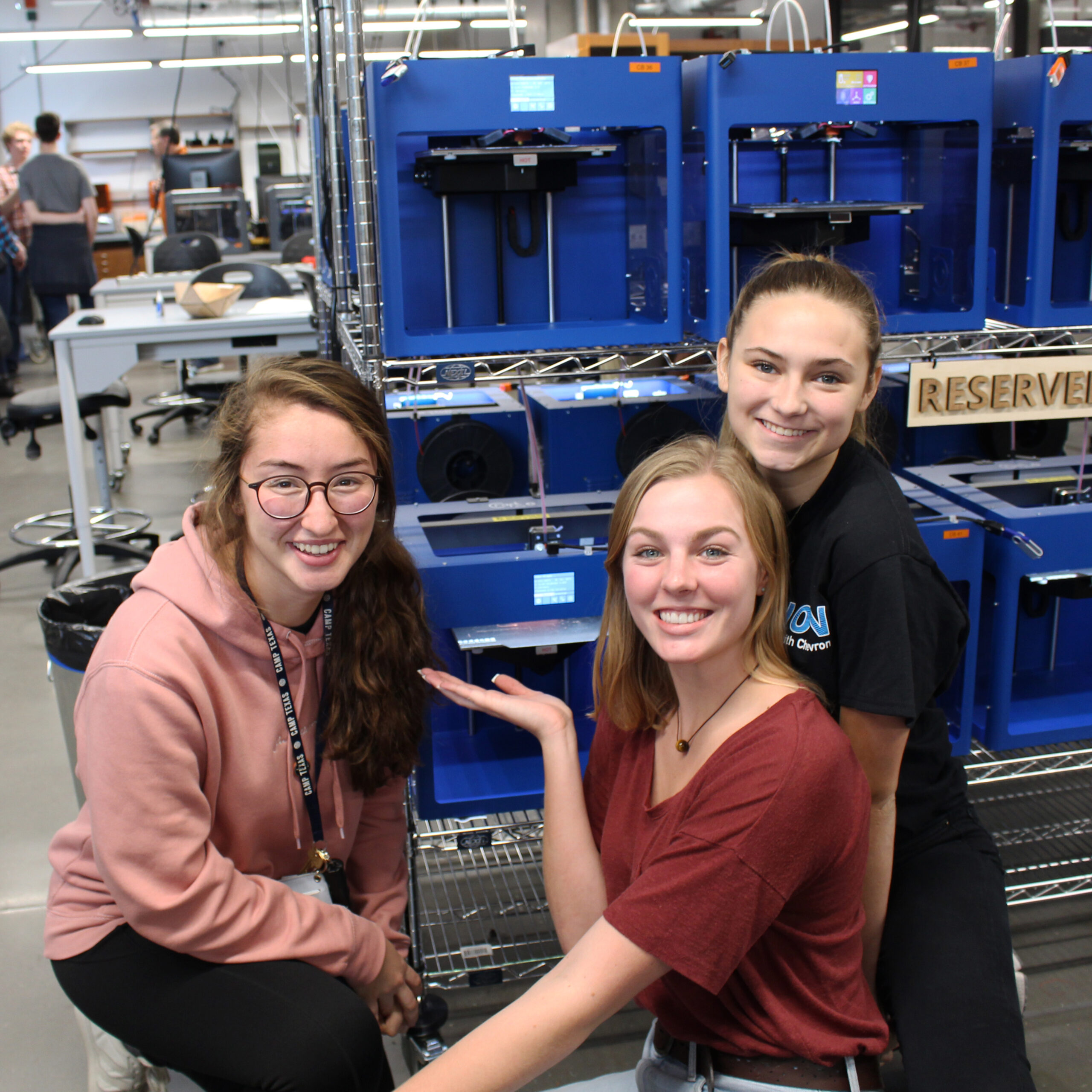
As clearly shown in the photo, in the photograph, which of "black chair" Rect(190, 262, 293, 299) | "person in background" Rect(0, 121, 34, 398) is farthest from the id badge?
"person in background" Rect(0, 121, 34, 398)

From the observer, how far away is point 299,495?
52.1 inches

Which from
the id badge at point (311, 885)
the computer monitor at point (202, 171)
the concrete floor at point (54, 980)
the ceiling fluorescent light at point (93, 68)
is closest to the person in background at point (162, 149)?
the computer monitor at point (202, 171)

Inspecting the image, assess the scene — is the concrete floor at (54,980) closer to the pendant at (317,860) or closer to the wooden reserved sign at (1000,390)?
the pendant at (317,860)

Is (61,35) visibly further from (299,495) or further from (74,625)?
(299,495)

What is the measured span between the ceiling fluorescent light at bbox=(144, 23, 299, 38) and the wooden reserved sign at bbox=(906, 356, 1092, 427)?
11.0m

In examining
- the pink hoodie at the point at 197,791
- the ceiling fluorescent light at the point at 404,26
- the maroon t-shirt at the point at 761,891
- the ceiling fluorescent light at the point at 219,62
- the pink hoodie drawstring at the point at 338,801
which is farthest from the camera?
the ceiling fluorescent light at the point at 219,62

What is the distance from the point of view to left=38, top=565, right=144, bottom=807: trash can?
210 cm

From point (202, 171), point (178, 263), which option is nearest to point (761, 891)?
point (178, 263)

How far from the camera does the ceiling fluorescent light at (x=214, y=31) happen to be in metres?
11.5

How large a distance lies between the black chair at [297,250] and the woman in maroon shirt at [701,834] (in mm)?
6145

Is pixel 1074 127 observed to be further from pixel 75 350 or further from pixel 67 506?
pixel 67 506

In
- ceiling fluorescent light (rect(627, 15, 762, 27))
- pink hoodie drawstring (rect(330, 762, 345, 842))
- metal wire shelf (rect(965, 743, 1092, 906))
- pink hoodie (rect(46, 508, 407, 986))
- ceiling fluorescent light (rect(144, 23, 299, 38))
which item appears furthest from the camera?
ceiling fluorescent light (rect(144, 23, 299, 38))

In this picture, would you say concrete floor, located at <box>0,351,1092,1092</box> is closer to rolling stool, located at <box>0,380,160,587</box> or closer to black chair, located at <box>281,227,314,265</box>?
rolling stool, located at <box>0,380,160,587</box>

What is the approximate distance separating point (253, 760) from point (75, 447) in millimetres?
2691
